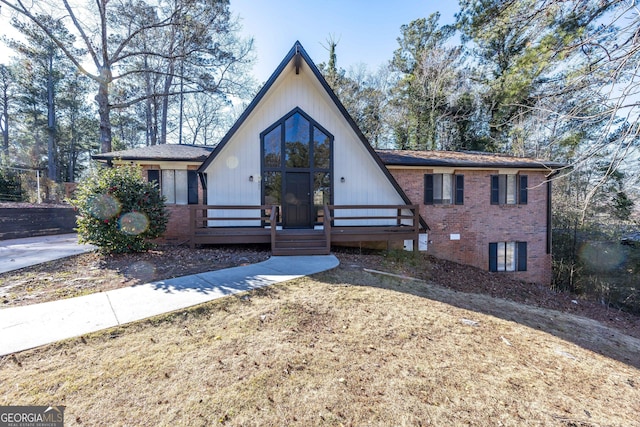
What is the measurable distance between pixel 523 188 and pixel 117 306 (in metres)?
14.0

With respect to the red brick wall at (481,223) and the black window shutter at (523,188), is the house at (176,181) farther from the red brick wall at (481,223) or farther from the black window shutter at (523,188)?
the black window shutter at (523,188)

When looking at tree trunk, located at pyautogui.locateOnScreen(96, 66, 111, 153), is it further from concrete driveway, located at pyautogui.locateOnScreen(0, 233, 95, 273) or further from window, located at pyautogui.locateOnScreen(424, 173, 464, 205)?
window, located at pyautogui.locateOnScreen(424, 173, 464, 205)

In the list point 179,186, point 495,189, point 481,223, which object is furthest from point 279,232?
point 495,189

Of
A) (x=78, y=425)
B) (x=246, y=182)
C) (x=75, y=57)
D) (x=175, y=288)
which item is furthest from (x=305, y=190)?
(x=75, y=57)

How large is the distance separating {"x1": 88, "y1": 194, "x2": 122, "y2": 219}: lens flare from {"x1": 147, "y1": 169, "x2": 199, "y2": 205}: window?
111 inches

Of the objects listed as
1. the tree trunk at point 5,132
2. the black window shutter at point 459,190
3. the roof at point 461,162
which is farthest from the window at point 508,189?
the tree trunk at point 5,132

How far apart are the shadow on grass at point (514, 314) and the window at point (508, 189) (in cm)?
650

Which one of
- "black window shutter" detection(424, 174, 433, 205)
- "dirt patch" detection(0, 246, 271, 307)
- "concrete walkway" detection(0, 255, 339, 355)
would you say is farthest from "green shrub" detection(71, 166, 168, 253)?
"black window shutter" detection(424, 174, 433, 205)

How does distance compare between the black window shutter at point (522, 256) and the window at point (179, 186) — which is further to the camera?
the black window shutter at point (522, 256)

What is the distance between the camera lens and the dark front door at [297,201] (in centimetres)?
927

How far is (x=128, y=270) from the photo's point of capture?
231 inches

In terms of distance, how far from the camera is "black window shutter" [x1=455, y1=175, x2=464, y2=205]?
35.4 ft

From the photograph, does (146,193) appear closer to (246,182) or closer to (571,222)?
(246,182)

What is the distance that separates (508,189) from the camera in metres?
11.1
